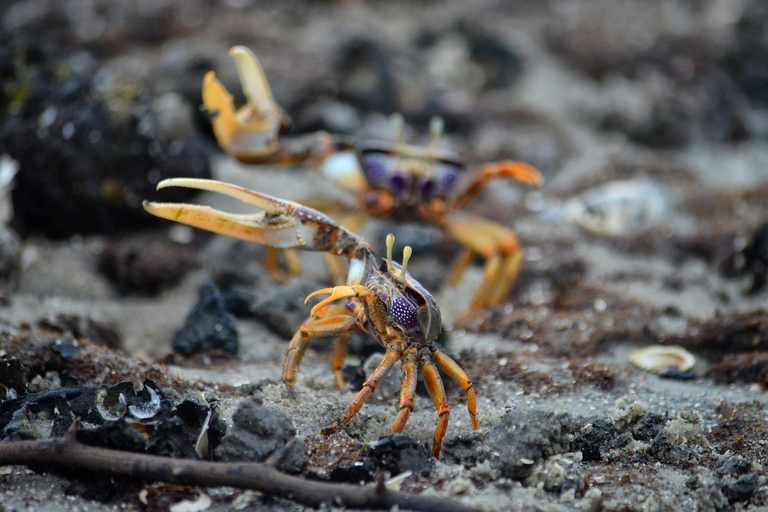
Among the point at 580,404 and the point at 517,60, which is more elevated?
the point at 517,60

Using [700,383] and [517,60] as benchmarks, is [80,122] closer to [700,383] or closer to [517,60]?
[700,383]

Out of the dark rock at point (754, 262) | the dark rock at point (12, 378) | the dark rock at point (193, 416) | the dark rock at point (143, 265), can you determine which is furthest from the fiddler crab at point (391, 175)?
the dark rock at point (12, 378)

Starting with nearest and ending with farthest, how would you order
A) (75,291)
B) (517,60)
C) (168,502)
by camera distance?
(168,502), (75,291), (517,60)

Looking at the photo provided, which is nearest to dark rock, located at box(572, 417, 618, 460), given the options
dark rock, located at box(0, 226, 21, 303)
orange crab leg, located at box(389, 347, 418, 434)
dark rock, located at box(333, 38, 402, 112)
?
orange crab leg, located at box(389, 347, 418, 434)

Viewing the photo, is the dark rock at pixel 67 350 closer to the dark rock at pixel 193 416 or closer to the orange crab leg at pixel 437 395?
the dark rock at pixel 193 416

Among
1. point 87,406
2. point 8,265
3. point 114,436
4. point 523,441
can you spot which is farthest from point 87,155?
point 523,441

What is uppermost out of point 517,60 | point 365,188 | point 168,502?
point 517,60

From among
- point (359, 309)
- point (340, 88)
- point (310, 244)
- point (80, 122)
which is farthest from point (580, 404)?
point (340, 88)
